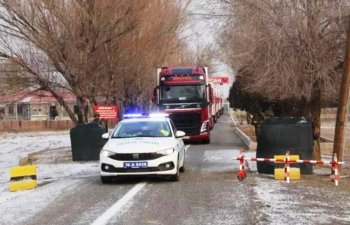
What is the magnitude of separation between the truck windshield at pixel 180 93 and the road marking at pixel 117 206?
48.3ft

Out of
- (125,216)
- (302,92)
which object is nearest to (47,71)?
(302,92)

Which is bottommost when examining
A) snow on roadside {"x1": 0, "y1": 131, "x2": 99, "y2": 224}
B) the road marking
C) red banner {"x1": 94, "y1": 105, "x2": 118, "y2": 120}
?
snow on roadside {"x1": 0, "y1": 131, "x2": 99, "y2": 224}

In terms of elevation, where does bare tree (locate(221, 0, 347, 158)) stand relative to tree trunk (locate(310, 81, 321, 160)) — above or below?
above

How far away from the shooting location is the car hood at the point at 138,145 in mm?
13406

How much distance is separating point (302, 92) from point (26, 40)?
10033mm

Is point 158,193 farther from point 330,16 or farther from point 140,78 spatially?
point 140,78

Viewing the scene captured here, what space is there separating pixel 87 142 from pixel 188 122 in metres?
8.31

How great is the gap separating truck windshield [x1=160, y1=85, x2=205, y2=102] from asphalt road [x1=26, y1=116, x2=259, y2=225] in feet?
41.2

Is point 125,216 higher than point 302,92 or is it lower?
lower

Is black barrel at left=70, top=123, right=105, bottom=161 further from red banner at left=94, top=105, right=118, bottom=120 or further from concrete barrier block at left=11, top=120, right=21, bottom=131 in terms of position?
concrete barrier block at left=11, top=120, right=21, bottom=131

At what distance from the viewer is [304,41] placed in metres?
15.4

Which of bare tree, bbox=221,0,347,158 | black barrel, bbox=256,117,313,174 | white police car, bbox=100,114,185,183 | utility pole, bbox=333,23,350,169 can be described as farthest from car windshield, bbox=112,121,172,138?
utility pole, bbox=333,23,350,169

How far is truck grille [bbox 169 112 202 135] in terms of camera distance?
91.8 ft

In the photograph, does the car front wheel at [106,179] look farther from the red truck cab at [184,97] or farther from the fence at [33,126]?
the fence at [33,126]
